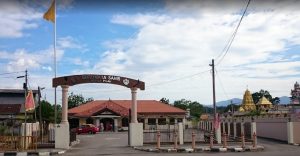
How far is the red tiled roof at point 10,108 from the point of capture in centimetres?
6175

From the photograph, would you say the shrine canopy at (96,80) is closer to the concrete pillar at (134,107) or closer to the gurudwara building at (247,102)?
the concrete pillar at (134,107)

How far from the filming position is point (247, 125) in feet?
118

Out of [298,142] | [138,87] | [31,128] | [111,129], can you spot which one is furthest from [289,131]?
[111,129]

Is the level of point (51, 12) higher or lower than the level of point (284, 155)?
higher

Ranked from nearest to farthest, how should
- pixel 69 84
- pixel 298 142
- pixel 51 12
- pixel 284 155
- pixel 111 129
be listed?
pixel 284 155, pixel 69 84, pixel 298 142, pixel 51 12, pixel 111 129

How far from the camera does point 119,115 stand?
6725 centimetres

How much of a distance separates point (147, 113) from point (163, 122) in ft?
10.5

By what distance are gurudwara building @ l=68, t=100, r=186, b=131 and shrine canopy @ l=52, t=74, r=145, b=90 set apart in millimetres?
37451

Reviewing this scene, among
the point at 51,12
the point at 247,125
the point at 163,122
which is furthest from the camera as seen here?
the point at 163,122

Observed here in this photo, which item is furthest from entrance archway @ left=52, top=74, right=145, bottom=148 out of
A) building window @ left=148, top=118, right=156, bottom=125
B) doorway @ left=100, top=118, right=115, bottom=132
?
building window @ left=148, top=118, right=156, bottom=125

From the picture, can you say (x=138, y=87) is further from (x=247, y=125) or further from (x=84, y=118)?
(x=84, y=118)

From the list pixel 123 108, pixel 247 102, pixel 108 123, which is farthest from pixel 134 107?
pixel 247 102

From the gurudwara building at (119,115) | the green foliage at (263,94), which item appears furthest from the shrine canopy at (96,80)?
the green foliage at (263,94)

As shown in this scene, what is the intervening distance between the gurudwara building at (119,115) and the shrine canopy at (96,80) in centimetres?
3745
